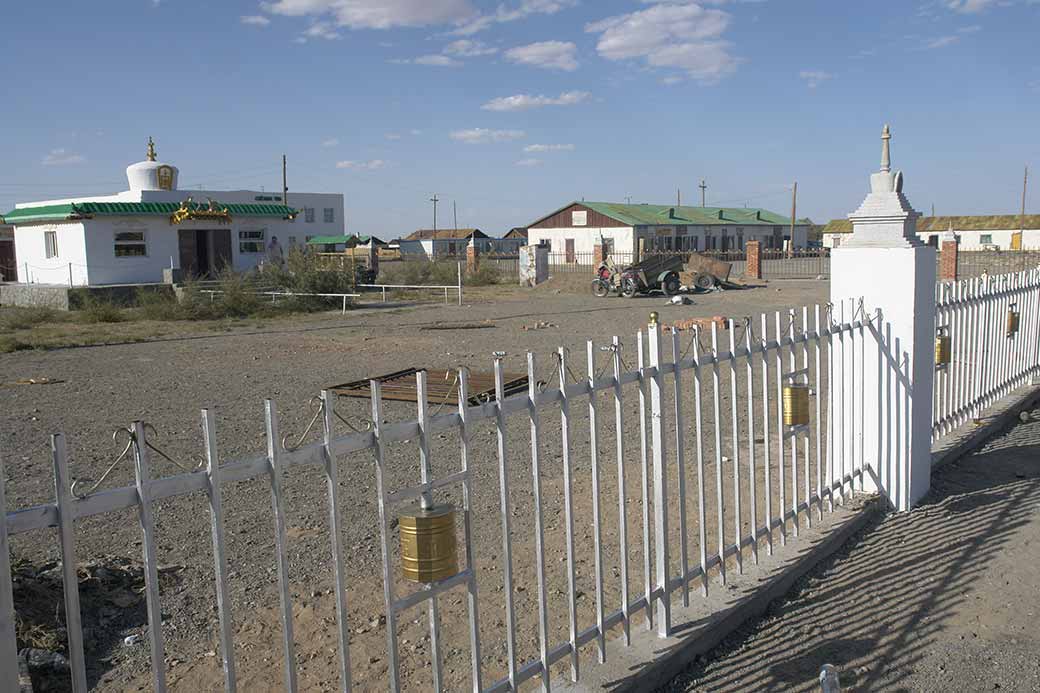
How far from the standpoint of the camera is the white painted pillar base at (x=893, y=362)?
215 inches

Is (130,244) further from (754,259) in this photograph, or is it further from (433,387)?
(754,259)

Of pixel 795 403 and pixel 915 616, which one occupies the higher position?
pixel 795 403

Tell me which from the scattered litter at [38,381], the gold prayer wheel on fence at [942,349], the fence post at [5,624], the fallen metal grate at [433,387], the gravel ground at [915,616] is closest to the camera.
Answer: the fence post at [5,624]

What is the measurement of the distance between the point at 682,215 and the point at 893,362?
6561 centimetres

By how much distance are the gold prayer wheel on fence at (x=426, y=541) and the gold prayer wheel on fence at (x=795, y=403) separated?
100 inches

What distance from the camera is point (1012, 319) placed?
840 cm

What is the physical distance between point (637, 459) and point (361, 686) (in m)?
3.85

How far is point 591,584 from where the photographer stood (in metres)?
4.45

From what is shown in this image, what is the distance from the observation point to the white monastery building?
92.2ft

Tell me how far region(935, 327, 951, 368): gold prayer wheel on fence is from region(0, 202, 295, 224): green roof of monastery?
1064 inches

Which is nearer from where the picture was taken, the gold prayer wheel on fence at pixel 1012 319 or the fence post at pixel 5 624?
the fence post at pixel 5 624

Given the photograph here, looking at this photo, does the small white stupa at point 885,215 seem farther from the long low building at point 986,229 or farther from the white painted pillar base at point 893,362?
the long low building at point 986,229

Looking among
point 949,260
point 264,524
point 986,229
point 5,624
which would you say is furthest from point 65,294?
point 986,229

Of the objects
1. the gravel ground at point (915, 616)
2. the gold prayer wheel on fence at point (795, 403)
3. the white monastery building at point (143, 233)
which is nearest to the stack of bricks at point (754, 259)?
the white monastery building at point (143, 233)
